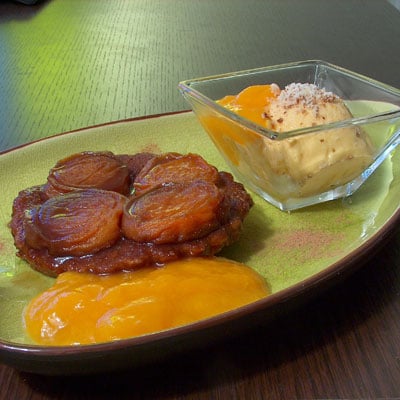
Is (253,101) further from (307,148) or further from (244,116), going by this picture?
(307,148)

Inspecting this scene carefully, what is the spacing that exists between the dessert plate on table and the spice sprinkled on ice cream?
5 centimetres

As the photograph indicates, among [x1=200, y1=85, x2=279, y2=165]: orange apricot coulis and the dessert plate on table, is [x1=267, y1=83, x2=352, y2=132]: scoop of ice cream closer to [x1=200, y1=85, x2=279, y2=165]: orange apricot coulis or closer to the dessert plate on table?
[x1=200, y1=85, x2=279, y2=165]: orange apricot coulis

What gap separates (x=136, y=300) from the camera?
81 centimetres

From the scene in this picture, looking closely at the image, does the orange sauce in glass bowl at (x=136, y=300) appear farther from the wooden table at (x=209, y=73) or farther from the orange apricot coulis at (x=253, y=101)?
the orange apricot coulis at (x=253, y=101)

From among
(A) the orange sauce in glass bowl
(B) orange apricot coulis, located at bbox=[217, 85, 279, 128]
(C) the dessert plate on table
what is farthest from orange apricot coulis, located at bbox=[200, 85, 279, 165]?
(A) the orange sauce in glass bowl

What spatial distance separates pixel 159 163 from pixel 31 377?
1.52 ft

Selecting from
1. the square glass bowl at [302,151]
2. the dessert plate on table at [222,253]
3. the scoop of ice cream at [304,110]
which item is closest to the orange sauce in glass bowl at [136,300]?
the dessert plate on table at [222,253]

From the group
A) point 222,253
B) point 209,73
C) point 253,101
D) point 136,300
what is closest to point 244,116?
point 253,101

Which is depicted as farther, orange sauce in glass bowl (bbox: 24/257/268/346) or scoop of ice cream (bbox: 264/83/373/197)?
scoop of ice cream (bbox: 264/83/373/197)

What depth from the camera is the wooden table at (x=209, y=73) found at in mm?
779

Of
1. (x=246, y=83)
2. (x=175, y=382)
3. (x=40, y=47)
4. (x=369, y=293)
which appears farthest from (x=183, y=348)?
(x=40, y=47)

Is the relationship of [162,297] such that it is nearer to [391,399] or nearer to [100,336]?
[100,336]

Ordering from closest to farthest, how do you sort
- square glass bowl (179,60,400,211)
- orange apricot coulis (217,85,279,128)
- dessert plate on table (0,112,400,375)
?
1. dessert plate on table (0,112,400,375)
2. square glass bowl (179,60,400,211)
3. orange apricot coulis (217,85,279,128)

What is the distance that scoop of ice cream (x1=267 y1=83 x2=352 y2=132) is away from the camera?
1.17 metres
